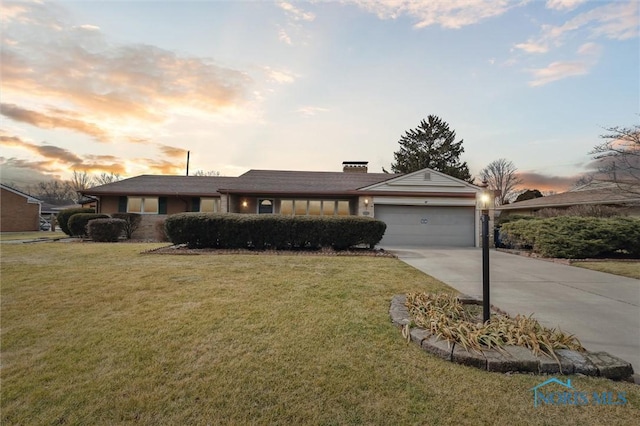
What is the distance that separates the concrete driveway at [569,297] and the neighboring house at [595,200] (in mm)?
5013

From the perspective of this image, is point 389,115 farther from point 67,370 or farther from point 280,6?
point 67,370

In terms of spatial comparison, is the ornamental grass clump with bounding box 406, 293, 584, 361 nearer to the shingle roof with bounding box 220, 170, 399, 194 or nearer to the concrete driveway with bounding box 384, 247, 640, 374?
the concrete driveway with bounding box 384, 247, 640, 374

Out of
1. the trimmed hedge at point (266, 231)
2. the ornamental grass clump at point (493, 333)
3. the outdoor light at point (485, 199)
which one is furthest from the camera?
the trimmed hedge at point (266, 231)

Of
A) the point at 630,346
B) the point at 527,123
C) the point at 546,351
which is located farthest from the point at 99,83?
the point at 527,123

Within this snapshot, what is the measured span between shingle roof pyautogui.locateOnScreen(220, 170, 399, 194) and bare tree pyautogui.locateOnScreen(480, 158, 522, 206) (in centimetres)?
3097

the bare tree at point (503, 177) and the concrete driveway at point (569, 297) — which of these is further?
the bare tree at point (503, 177)

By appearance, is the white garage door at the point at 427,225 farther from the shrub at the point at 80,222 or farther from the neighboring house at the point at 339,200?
the shrub at the point at 80,222

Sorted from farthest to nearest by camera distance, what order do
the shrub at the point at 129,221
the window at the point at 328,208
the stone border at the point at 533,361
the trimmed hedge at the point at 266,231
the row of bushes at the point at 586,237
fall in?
the window at the point at 328,208, the shrub at the point at 129,221, the trimmed hedge at the point at 266,231, the row of bushes at the point at 586,237, the stone border at the point at 533,361

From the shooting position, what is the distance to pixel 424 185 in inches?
591

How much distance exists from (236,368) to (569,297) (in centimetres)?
590

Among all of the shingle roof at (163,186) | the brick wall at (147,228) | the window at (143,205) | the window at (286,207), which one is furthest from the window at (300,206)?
the window at (143,205)

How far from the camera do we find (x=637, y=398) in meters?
2.19

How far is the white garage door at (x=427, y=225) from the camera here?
1489 centimetres

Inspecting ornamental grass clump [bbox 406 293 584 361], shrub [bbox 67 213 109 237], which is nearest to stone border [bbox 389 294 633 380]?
ornamental grass clump [bbox 406 293 584 361]
